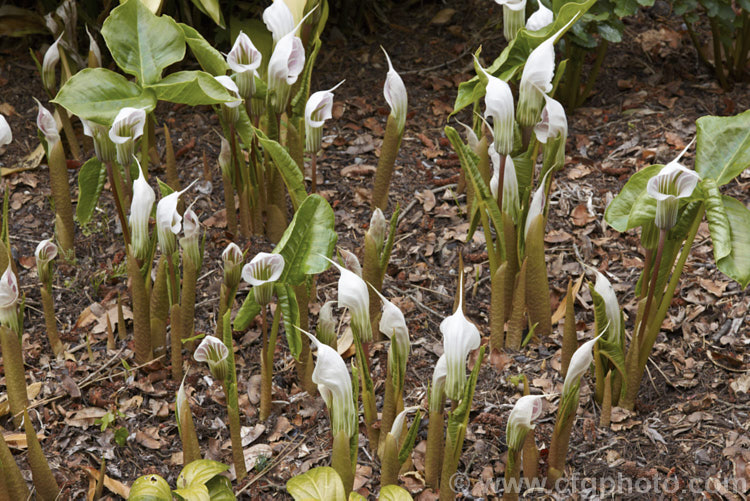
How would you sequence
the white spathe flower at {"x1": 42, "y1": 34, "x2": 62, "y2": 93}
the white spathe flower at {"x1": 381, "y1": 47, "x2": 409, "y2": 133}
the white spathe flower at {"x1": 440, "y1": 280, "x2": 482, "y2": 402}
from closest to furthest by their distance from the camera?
1. the white spathe flower at {"x1": 440, "y1": 280, "x2": 482, "y2": 402}
2. the white spathe flower at {"x1": 381, "y1": 47, "x2": 409, "y2": 133}
3. the white spathe flower at {"x1": 42, "y1": 34, "x2": 62, "y2": 93}

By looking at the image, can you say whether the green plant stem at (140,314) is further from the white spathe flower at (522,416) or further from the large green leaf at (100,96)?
the white spathe flower at (522,416)

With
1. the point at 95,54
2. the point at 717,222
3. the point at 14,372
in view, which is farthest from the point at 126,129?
the point at 717,222

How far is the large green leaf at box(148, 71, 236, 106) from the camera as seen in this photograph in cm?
181

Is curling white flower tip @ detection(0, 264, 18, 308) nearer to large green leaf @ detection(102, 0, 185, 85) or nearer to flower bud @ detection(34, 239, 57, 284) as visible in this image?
flower bud @ detection(34, 239, 57, 284)

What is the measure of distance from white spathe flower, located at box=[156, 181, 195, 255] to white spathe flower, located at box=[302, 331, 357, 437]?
1.43 ft

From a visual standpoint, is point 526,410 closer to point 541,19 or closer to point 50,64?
point 541,19

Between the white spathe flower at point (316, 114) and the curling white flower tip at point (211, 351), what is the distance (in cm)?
59

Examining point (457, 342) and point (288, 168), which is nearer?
point (457, 342)

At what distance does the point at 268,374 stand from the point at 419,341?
1.48 feet

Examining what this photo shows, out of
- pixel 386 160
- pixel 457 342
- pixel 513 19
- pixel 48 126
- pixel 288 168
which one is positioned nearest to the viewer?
pixel 457 342

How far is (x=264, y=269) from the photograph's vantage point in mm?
1575

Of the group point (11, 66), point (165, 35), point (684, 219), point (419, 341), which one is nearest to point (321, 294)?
point (419, 341)

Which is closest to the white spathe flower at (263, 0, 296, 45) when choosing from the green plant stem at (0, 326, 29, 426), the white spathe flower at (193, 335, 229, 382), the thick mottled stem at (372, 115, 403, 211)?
the thick mottled stem at (372, 115, 403, 211)

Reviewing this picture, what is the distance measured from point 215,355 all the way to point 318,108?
644 millimetres
